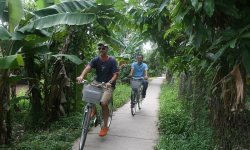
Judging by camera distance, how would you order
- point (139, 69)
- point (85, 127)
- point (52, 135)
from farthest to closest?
point (139, 69), point (52, 135), point (85, 127)

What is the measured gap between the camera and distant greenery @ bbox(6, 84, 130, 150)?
254 inches

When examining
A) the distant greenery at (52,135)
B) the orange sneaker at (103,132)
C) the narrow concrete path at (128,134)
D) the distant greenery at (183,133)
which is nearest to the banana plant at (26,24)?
the distant greenery at (52,135)

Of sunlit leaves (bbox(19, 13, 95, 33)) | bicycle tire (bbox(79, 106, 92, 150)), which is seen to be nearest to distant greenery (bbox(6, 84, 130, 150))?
bicycle tire (bbox(79, 106, 92, 150))

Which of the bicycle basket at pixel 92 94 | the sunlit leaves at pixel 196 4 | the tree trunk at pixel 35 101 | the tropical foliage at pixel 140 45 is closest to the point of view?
the sunlit leaves at pixel 196 4

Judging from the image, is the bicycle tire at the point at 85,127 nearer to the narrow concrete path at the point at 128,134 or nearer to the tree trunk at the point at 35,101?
the narrow concrete path at the point at 128,134

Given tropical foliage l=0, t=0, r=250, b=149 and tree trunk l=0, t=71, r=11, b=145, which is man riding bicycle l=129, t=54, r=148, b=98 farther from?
tree trunk l=0, t=71, r=11, b=145

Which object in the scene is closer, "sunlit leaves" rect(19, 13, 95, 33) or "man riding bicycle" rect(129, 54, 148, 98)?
"sunlit leaves" rect(19, 13, 95, 33)


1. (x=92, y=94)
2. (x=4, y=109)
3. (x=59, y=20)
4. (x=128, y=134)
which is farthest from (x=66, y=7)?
(x=128, y=134)

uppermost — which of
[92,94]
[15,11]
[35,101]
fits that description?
[15,11]

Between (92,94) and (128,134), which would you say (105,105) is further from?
(128,134)

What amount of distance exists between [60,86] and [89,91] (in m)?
2.83

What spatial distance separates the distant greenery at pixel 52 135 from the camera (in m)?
6.44

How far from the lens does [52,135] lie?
714cm

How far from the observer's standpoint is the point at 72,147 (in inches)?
259
